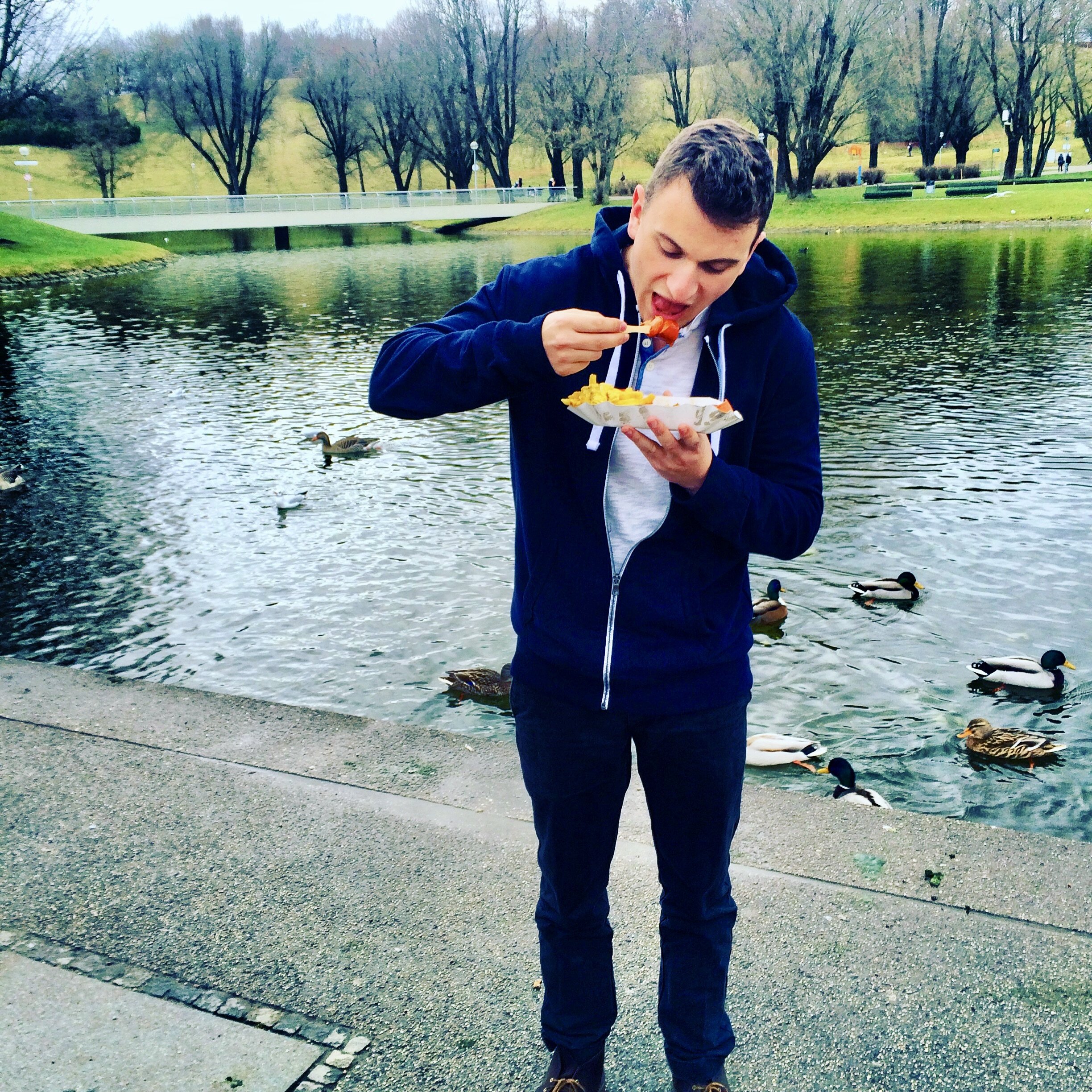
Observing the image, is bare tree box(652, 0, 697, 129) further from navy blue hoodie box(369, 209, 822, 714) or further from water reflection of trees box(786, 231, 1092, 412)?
navy blue hoodie box(369, 209, 822, 714)

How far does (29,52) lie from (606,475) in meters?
52.2

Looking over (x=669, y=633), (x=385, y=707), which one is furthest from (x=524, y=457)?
(x=385, y=707)

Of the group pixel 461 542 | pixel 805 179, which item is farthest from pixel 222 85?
pixel 461 542

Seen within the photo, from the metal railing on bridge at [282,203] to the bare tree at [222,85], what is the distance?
1707cm

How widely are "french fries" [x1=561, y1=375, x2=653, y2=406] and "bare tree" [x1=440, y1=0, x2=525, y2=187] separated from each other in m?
71.3

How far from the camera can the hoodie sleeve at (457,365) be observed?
221cm

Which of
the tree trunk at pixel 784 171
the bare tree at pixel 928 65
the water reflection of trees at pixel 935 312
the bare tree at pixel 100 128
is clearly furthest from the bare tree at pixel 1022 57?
the bare tree at pixel 100 128

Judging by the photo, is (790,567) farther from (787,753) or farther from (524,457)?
(524,457)

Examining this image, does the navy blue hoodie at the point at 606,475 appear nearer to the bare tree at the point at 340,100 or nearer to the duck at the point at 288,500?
the duck at the point at 288,500

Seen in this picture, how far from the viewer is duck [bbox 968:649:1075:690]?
6781 millimetres

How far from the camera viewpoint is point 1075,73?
59.0m

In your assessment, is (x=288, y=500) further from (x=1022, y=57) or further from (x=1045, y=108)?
(x=1045, y=108)

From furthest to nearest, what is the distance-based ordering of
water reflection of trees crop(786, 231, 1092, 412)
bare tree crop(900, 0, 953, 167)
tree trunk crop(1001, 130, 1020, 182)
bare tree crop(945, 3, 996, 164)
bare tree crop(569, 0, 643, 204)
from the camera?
1. bare tree crop(569, 0, 643, 204)
2. bare tree crop(900, 0, 953, 167)
3. bare tree crop(945, 3, 996, 164)
4. tree trunk crop(1001, 130, 1020, 182)
5. water reflection of trees crop(786, 231, 1092, 412)

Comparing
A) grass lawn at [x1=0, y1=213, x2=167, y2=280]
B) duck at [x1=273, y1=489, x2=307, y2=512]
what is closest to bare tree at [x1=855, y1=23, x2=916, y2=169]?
grass lawn at [x1=0, y1=213, x2=167, y2=280]
